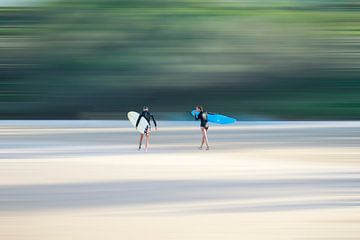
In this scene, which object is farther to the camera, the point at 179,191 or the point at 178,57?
the point at 178,57

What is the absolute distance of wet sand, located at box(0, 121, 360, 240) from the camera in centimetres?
853

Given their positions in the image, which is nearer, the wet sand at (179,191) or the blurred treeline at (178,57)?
the wet sand at (179,191)

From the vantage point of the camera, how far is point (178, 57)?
1812 inches

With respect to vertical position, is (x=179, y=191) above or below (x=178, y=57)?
below

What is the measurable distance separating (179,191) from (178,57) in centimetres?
3509

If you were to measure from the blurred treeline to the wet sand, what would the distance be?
23.7 meters

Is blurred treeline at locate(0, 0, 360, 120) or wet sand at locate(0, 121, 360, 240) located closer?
wet sand at locate(0, 121, 360, 240)

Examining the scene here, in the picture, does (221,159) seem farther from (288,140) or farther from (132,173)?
(288,140)

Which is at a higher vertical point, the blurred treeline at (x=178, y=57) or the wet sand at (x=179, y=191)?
the blurred treeline at (x=178, y=57)

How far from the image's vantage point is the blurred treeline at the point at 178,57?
44.1 meters

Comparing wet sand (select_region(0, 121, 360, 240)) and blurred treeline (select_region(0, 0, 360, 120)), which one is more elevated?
blurred treeline (select_region(0, 0, 360, 120))

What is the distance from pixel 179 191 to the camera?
11.3 m

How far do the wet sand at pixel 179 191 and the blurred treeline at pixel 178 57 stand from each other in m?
23.7

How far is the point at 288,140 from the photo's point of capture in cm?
2245
